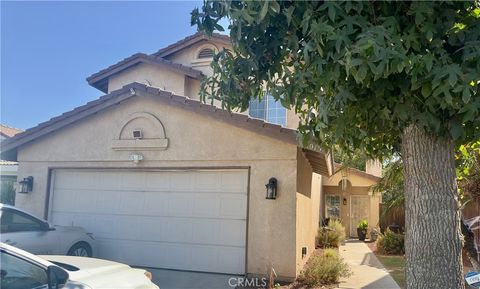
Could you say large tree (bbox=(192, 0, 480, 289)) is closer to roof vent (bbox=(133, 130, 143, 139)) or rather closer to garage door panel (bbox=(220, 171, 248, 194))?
garage door panel (bbox=(220, 171, 248, 194))

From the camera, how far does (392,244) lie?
49.8 feet

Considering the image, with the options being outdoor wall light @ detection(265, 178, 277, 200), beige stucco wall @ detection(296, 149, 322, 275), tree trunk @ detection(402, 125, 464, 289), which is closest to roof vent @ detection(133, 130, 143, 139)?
outdoor wall light @ detection(265, 178, 277, 200)

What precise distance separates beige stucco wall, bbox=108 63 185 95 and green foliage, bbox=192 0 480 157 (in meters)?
10.4

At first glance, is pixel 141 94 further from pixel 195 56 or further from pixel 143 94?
pixel 195 56

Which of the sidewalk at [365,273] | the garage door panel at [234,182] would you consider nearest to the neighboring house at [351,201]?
the sidewalk at [365,273]

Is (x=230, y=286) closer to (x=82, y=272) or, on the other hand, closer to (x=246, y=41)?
(x=82, y=272)

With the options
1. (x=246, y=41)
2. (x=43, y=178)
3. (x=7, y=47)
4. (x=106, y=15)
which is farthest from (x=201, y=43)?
(x=246, y=41)

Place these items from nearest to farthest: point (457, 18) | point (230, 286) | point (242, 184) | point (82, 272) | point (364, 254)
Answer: point (457, 18) < point (82, 272) < point (230, 286) < point (242, 184) < point (364, 254)

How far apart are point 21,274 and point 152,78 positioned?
484 inches

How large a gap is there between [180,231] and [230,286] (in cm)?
202

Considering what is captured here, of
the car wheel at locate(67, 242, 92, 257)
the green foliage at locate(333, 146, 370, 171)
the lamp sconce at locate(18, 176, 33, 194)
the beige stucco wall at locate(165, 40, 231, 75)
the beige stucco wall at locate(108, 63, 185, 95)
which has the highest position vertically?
the beige stucco wall at locate(165, 40, 231, 75)

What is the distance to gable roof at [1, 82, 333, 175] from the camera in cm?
897

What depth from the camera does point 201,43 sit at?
16.3 metres

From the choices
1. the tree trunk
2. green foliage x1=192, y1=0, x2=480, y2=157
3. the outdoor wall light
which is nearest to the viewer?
green foliage x1=192, y1=0, x2=480, y2=157
